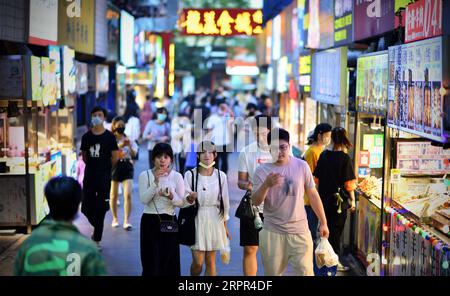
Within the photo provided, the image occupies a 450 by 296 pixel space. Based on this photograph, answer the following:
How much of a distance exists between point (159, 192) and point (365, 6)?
4592 millimetres

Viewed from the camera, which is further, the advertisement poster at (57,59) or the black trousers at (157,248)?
the advertisement poster at (57,59)

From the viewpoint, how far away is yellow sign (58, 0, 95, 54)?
1688 centimetres

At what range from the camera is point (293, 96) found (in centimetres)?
2305

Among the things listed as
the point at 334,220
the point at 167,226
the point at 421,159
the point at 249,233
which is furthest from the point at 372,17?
the point at 167,226

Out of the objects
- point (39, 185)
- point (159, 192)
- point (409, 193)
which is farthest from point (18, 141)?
point (409, 193)

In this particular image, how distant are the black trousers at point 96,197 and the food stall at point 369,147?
11.6ft

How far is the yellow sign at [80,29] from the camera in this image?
16.9 meters

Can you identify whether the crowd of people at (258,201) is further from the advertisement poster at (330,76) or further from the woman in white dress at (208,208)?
the advertisement poster at (330,76)

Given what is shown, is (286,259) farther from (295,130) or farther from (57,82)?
Result: (295,130)

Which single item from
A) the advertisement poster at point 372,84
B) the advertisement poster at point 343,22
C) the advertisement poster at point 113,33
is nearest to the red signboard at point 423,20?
the advertisement poster at point 372,84

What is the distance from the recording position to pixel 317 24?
17578 mm

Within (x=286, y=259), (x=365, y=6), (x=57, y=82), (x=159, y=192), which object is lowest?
(x=286, y=259)

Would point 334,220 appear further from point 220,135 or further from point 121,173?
point 220,135

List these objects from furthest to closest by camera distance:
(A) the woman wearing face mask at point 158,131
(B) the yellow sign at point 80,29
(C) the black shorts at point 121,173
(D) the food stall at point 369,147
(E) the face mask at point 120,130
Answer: (A) the woman wearing face mask at point 158,131
(B) the yellow sign at point 80,29
(E) the face mask at point 120,130
(C) the black shorts at point 121,173
(D) the food stall at point 369,147
